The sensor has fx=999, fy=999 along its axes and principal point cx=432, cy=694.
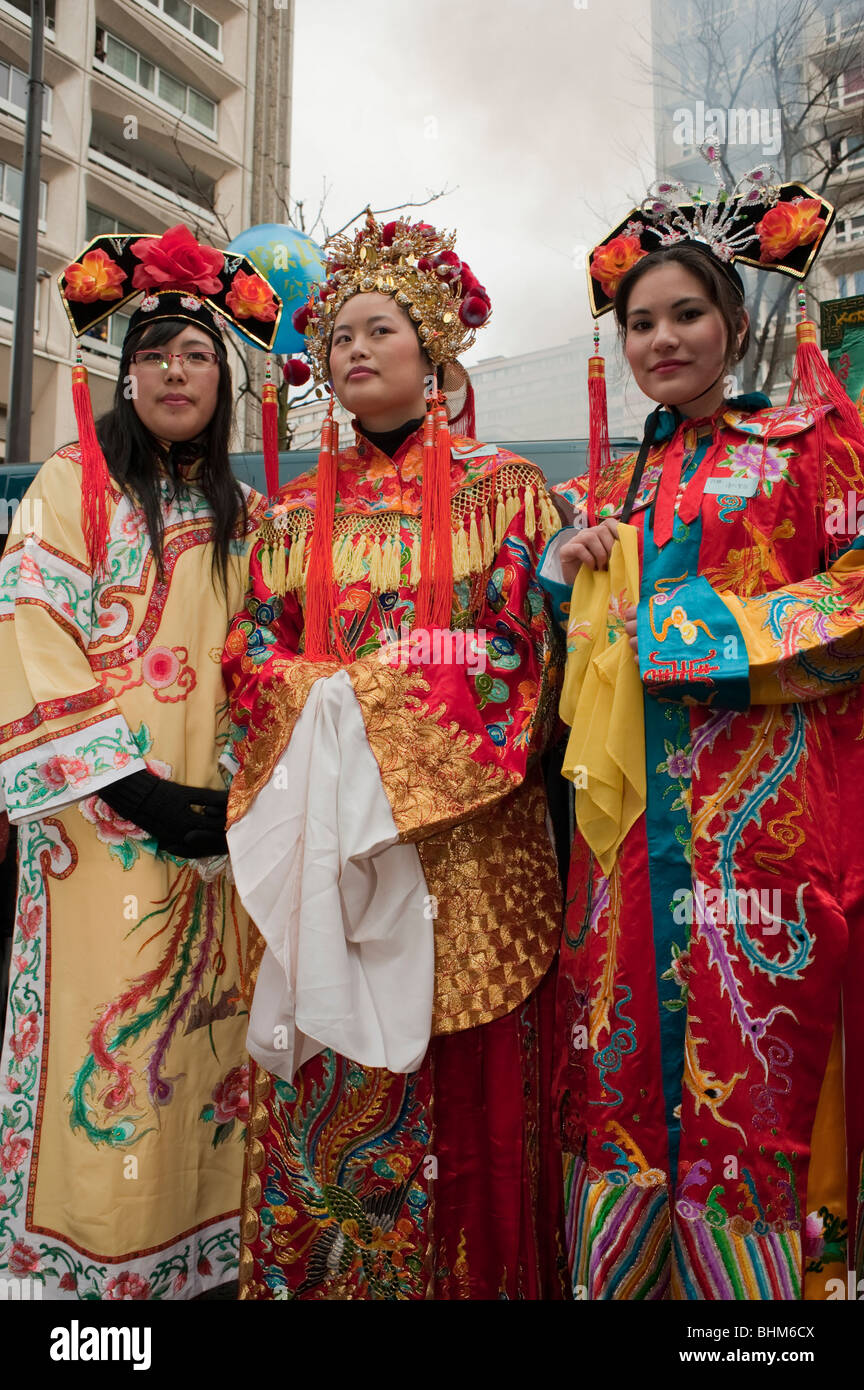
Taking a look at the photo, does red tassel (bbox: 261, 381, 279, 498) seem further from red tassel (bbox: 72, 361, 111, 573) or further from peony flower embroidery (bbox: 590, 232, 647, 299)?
peony flower embroidery (bbox: 590, 232, 647, 299)

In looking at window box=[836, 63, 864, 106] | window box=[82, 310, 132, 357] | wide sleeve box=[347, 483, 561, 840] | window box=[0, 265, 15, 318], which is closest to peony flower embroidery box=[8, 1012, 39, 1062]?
wide sleeve box=[347, 483, 561, 840]

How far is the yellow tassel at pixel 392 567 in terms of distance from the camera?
7.68ft

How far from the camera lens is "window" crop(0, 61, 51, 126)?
37.3 ft

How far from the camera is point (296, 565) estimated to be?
8.00 ft

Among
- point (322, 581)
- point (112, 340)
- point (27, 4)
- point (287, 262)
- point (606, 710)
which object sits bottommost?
point (606, 710)

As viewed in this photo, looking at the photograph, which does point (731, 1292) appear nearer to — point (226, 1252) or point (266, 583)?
point (226, 1252)

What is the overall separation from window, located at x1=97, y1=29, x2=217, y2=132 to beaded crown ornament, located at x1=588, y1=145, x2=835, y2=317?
1227 cm

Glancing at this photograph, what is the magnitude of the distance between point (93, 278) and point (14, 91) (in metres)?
11.4

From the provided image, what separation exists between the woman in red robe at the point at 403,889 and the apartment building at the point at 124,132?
29.8ft

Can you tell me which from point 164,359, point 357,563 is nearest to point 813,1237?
point 357,563

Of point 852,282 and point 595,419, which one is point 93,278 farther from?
point 852,282

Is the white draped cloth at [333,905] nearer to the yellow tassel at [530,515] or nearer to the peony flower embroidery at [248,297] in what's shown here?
the yellow tassel at [530,515]

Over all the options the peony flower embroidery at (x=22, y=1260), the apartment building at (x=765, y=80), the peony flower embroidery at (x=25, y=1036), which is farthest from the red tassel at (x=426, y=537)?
the apartment building at (x=765, y=80)

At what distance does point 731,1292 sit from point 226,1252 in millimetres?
1257
